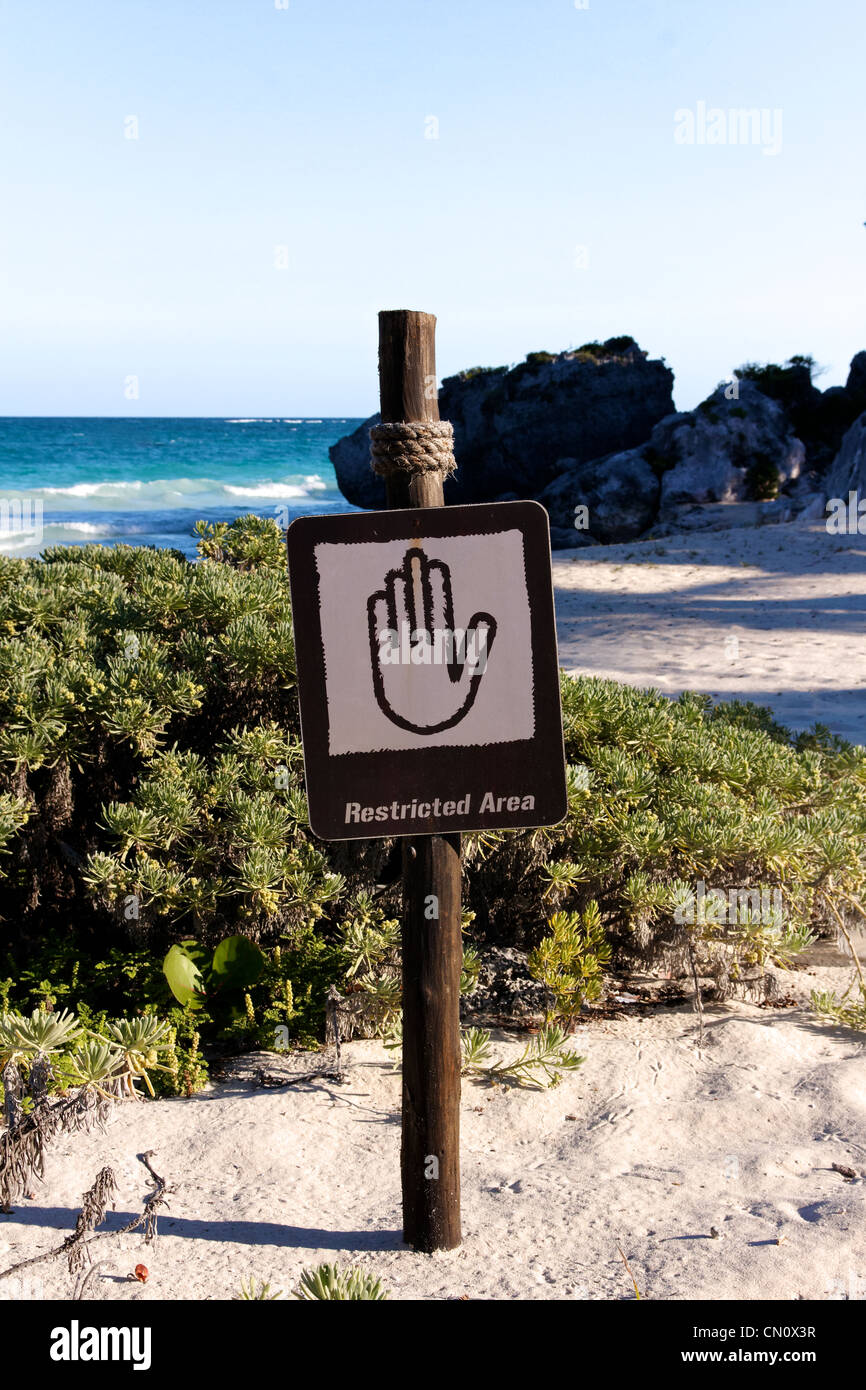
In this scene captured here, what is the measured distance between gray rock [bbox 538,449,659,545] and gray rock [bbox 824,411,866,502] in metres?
5.00

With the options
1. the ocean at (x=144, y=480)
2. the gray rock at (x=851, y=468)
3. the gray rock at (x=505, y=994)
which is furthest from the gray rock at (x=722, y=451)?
the gray rock at (x=505, y=994)

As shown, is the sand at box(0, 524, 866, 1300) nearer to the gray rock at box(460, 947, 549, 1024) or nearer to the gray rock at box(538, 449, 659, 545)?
the gray rock at box(460, 947, 549, 1024)

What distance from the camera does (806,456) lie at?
1017 inches

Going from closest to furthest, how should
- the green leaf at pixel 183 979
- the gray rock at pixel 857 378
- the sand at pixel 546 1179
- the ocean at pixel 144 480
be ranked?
1. the sand at pixel 546 1179
2. the green leaf at pixel 183 979
3. the gray rock at pixel 857 378
4. the ocean at pixel 144 480

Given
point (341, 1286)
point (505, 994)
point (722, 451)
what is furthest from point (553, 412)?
point (341, 1286)

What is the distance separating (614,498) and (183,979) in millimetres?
22220

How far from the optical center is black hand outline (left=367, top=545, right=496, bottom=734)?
236 centimetres

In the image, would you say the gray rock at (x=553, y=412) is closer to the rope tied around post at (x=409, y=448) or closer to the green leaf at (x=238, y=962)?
the green leaf at (x=238, y=962)

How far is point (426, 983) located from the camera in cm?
257

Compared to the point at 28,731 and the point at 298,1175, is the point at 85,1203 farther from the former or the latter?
the point at 28,731

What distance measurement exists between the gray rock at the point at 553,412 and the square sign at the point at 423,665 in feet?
86.0

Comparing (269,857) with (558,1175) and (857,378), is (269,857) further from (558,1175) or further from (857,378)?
(857,378)

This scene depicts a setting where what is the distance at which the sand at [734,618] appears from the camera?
27.7 ft
